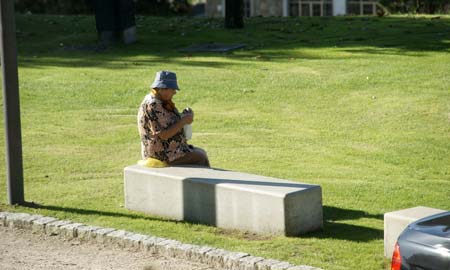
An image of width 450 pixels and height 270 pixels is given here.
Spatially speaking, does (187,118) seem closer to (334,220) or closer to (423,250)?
(334,220)

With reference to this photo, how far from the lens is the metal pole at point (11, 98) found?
11797mm

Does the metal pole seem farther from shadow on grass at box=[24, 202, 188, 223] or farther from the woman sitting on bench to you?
the woman sitting on bench

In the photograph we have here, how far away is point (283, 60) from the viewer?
21344 mm

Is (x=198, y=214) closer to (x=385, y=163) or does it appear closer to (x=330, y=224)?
(x=330, y=224)

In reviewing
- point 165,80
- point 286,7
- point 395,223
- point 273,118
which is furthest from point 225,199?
point 286,7

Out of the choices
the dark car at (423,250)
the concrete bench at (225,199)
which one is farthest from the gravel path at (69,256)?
the dark car at (423,250)

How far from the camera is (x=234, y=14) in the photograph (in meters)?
26.1

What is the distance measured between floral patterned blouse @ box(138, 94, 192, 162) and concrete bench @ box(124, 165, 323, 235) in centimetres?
20

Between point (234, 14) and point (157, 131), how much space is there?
14.8m

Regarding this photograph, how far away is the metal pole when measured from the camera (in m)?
11.8

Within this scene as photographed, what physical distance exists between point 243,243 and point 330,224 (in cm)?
117

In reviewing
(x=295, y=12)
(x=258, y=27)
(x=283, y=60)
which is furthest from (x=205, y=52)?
(x=295, y=12)

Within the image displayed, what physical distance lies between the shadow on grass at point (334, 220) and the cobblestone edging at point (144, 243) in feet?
1.64

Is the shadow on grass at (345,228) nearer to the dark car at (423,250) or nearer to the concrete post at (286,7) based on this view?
the dark car at (423,250)
